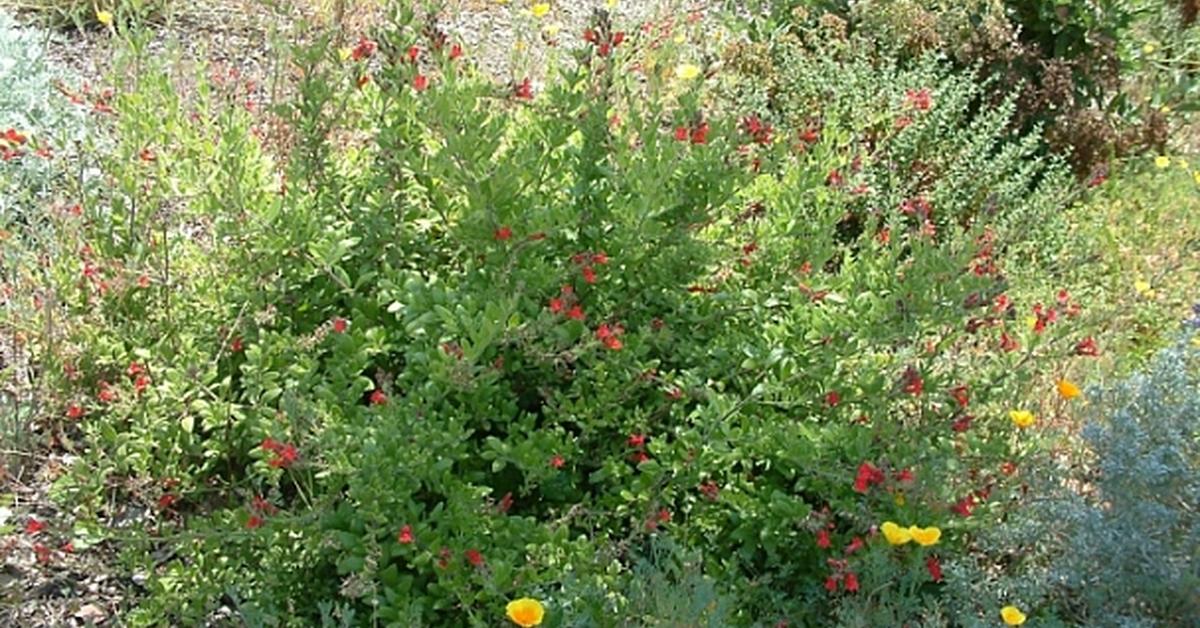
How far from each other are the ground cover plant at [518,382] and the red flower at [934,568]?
0.02 metres

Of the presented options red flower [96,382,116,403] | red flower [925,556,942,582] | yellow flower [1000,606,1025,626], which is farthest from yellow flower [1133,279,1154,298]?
red flower [96,382,116,403]

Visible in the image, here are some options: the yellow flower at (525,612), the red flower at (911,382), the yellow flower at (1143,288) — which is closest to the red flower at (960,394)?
the red flower at (911,382)

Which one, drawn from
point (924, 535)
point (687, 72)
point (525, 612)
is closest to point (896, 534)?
point (924, 535)

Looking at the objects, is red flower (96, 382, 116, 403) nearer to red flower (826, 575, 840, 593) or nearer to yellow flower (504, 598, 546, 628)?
yellow flower (504, 598, 546, 628)

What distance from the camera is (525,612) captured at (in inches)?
85.5

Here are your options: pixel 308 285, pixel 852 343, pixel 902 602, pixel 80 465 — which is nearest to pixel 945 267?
pixel 852 343

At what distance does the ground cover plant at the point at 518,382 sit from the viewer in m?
2.41

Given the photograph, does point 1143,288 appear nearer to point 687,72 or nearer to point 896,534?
point 687,72

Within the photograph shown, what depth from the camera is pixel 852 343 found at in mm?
2562

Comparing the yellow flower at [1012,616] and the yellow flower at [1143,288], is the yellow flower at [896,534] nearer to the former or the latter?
the yellow flower at [1012,616]

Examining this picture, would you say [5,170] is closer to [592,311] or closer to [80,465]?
[80,465]

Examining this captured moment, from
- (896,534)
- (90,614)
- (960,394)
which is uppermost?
(960,394)

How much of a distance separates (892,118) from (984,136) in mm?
292

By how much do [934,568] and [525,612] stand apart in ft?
2.72
